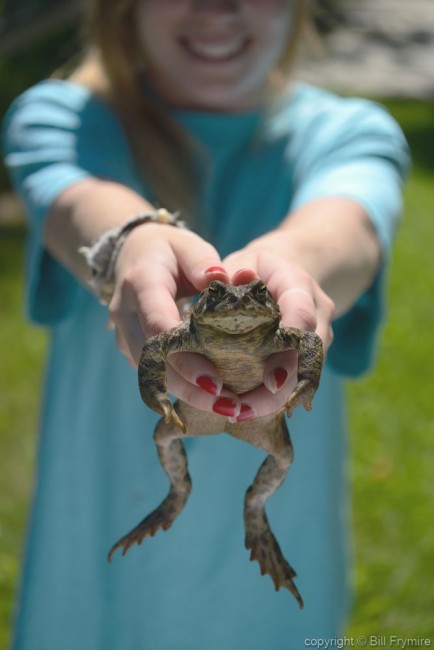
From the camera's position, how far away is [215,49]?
232 cm

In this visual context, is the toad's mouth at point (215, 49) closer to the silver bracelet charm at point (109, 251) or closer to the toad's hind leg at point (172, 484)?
the silver bracelet charm at point (109, 251)

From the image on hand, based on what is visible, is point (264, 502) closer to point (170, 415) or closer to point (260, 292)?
point (170, 415)

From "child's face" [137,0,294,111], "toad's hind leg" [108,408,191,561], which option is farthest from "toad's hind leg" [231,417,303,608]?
"child's face" [137,0,294,111]

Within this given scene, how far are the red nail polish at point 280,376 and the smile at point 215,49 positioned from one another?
1.27 m

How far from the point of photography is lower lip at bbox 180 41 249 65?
235cm

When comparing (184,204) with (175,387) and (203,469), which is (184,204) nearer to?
(203,469)

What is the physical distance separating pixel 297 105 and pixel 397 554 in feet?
6.73

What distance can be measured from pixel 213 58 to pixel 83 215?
0.65m

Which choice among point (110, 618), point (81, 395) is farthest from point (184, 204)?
point (110, 618)

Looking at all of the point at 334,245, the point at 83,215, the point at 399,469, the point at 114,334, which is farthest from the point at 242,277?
the point at 399,469

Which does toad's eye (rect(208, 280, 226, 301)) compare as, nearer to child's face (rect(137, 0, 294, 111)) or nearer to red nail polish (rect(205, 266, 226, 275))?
red nail polish (rect(205, 266, 226, 275))

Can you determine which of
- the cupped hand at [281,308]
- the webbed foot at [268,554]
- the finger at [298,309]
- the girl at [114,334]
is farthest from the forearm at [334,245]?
the webbed foot at [268,554]

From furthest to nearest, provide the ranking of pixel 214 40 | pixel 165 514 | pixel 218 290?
pixel 214 40
pixel 165 514
pixel 218 290

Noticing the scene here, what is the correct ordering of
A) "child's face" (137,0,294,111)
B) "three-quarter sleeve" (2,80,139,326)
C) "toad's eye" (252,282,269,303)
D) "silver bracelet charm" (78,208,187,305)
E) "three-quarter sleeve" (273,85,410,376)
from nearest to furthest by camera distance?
"toad's eye" (252,282,269,303) < "silver bracelet charm" (78,208,187,305) < "three-quarter sleeve" (273,85,410,376) < "three-quarter sleeve" (2,80,139,326) < "child's face" (137,0,294,111)
